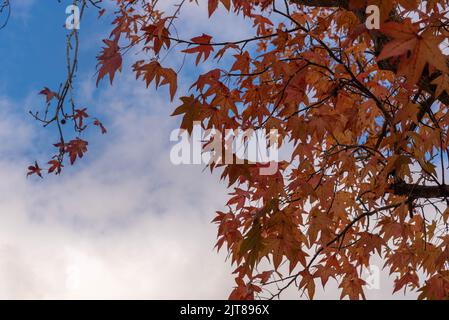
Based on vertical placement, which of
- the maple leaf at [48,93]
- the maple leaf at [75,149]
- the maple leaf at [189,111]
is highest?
the maple leaf at [48,93]

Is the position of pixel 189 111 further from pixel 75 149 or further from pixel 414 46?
pixel 75 149

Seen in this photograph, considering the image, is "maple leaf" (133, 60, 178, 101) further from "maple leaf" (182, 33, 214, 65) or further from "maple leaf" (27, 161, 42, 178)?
"maple leaf" (27, 161, 42, 178)

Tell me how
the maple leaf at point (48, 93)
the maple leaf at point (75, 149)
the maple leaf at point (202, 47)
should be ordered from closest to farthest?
1. the maple leaf at point (202, 47)
2. the maple leaf at point (48, 93)
3. the maple leaf at point (75, 149)

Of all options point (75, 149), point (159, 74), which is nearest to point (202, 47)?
point (159, 74)

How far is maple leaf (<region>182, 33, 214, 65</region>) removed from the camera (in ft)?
9.42

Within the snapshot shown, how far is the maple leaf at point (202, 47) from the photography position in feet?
9.42

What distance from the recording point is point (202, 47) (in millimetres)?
2918

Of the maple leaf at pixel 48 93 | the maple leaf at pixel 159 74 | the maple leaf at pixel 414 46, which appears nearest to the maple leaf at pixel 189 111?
the maple leaf at pixel 159 74

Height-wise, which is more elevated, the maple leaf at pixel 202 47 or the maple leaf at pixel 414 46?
the maple leaf at pixel 202 47

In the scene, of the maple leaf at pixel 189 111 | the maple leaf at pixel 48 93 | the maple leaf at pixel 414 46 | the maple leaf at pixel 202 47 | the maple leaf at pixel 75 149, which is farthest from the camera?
the maple leaf at pixel 75 149

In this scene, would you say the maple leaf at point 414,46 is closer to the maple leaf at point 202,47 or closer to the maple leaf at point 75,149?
the maple leaf at point 202,47

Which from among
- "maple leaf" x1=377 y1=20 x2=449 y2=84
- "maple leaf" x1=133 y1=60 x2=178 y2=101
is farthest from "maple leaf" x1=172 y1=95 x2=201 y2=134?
"maple leaf" x1=377 y1=20 x2=449 y2=84
